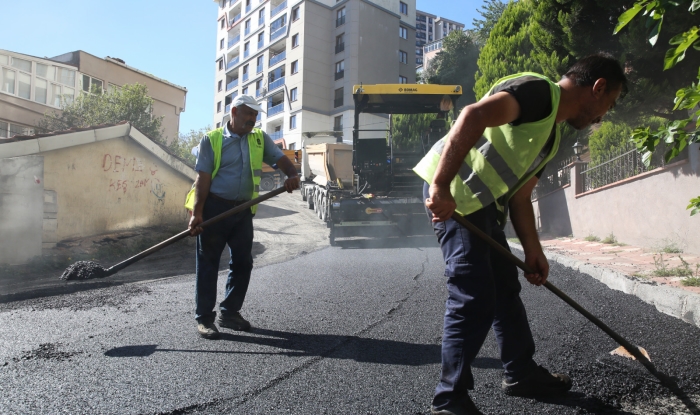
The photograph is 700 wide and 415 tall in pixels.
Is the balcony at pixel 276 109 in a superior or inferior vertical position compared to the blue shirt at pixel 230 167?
superior

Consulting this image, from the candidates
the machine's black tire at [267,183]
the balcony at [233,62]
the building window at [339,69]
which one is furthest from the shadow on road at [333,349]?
the balcony at [233,62]

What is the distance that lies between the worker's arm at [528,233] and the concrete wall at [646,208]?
5519 mm

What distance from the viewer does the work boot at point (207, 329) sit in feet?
11.4

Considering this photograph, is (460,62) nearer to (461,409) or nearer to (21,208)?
(21,208)

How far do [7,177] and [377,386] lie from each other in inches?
360

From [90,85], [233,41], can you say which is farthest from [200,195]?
[233,41]

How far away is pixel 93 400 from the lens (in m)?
2.41

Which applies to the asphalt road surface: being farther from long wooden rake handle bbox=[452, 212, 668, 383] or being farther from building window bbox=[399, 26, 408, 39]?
building window bbox=[399, 26, 408, 39]

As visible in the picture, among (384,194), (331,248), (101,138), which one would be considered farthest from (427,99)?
(101,138)

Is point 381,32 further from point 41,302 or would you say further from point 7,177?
point 41,302

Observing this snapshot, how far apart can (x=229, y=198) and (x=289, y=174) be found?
0.48m

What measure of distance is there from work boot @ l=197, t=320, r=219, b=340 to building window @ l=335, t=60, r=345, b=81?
3866 cm

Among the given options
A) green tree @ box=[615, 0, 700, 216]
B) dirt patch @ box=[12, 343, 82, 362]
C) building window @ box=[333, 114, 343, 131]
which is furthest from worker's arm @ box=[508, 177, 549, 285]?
building window @ box=[333, 114, 343, 131]

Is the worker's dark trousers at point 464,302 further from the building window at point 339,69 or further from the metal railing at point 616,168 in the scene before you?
the building window at point 339,69
